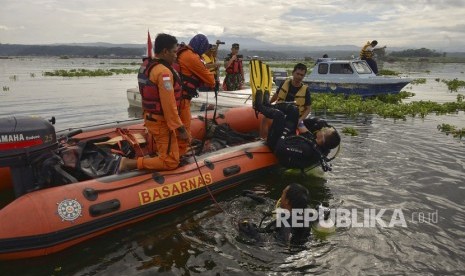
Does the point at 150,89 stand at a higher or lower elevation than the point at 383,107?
higher

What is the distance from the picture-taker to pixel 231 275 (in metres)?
4.28

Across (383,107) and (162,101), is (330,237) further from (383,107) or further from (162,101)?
(383,107)

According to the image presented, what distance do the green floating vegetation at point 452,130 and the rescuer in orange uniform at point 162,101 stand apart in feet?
28.2

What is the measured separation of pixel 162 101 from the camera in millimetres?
5062

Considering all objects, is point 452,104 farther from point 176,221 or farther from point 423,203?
point 176,221

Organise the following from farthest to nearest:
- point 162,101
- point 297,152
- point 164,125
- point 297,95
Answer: point 297,95, point 297,152, point 164,125, point 162,101

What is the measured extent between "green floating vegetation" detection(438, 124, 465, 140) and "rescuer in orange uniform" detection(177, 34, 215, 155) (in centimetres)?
799

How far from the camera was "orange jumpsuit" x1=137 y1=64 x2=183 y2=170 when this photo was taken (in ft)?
16.4

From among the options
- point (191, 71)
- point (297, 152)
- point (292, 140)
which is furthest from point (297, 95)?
point (191, 71)

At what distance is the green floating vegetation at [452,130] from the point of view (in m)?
10.5

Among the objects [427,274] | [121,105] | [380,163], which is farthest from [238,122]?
[121,105]

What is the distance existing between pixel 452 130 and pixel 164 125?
30.4 ft

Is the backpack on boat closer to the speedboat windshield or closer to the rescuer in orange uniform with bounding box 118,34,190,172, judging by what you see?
the rescuer in orange uniform with bounding box 118,34,190,172

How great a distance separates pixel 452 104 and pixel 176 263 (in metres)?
14.8
